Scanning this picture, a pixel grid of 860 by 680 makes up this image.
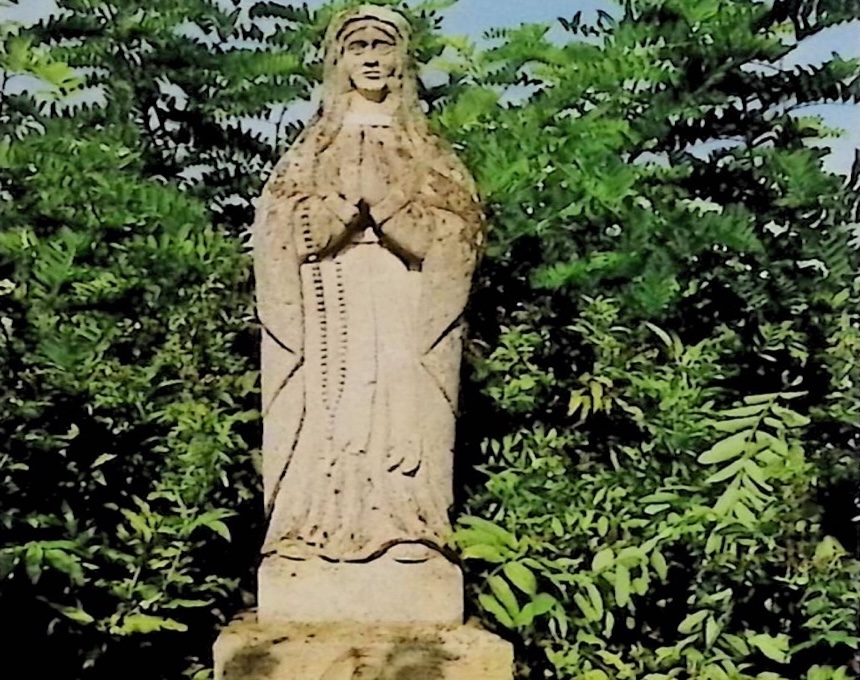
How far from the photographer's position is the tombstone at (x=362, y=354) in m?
3.88

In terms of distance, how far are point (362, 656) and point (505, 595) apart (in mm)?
386

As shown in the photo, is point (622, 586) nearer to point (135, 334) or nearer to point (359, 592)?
point (359, 592)

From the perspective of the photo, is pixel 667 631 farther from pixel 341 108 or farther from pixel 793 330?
pixel 341 108

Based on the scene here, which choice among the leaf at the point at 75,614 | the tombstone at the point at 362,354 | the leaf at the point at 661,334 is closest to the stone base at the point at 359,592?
the tombstone at the point at 362,354

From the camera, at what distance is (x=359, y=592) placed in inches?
152

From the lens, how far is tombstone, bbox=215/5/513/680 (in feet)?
12.7

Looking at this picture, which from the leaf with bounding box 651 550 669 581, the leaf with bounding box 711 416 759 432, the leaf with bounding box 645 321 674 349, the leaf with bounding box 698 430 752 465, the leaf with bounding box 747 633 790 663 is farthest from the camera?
the leaf with bounding box 645 321 674 349

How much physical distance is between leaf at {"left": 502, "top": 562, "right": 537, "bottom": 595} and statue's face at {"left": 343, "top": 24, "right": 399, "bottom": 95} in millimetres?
1259

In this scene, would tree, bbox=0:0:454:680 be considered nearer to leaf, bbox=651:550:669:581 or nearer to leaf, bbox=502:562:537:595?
leaf, bbox=502:562:537:595

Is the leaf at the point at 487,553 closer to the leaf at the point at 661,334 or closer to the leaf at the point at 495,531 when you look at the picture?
the leaf at the point at 495,531

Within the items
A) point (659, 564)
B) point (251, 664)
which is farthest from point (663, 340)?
point (251, 664)

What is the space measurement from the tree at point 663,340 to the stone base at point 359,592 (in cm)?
25

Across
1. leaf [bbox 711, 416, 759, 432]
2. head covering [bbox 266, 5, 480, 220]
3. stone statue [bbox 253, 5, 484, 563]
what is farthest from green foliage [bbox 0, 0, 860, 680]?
head covering [bbox 266, 5, 480, 220]

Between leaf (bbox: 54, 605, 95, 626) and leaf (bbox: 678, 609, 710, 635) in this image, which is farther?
leaf (bbox: 678, 609, 710, 635)
